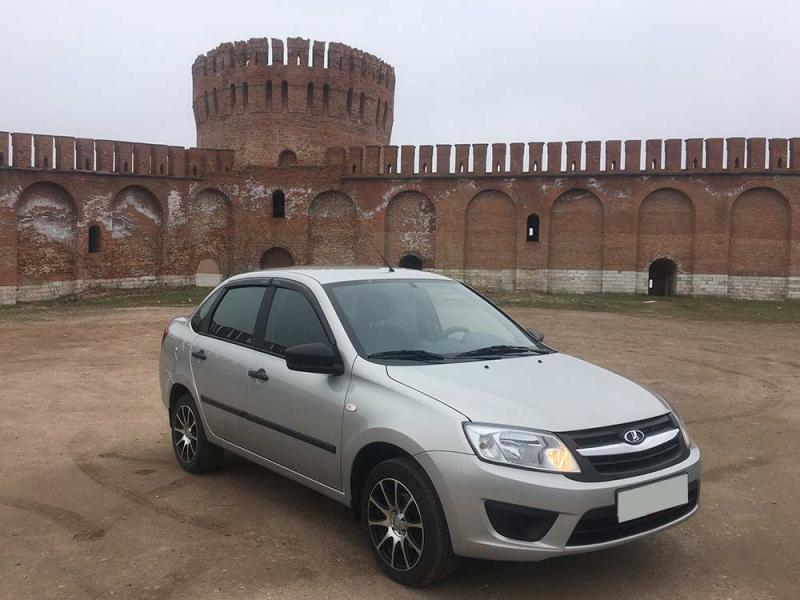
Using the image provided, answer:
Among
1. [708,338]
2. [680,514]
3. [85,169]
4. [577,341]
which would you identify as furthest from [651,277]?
[680,514]

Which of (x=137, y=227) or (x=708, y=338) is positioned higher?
(x=137, y=227)

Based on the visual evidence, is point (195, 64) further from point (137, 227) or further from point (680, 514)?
point (680, 514)

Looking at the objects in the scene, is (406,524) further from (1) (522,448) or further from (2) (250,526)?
(2) (250,526)

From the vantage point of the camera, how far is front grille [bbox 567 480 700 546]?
9.80ft

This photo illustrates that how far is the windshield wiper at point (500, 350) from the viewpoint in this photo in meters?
3.99

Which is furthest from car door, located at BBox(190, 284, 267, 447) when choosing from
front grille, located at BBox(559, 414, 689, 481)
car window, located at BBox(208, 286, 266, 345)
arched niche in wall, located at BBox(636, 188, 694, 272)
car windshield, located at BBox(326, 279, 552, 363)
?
arched niche in wall, located at BBox(636, 188, 694, 272)

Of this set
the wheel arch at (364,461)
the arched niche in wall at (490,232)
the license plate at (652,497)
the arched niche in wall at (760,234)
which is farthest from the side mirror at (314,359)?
the arched niche in wall at (760,234)

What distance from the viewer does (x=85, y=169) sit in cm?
2673

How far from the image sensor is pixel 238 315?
15.7ft

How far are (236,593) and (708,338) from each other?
44.5ft

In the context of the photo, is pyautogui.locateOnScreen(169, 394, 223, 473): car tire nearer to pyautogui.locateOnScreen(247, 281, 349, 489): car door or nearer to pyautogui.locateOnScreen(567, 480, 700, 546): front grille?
pyautogui.locateOnScreen(247, 281, 349, 489): car door

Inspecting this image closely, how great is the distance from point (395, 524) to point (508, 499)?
2.24 ft

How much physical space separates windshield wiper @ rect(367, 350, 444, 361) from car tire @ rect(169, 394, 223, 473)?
1.87 m

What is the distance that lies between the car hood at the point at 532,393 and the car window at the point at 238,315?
1.41m
